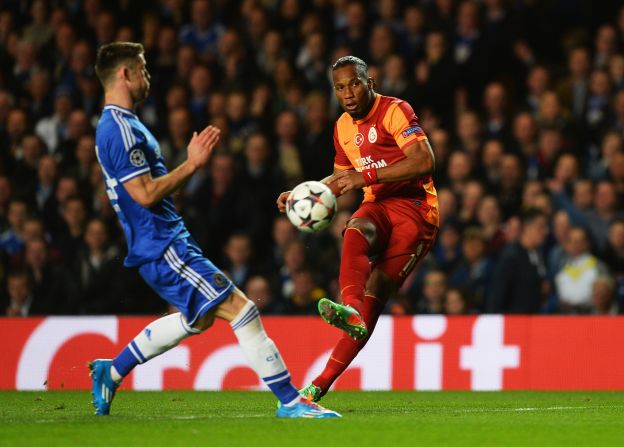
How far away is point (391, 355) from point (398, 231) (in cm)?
304

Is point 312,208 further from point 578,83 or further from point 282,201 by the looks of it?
point 578,83

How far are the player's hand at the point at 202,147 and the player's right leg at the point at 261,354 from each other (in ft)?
2.40

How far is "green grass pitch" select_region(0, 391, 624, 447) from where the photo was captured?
18.4ft

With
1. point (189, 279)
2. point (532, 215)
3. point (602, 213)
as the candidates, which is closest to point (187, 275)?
point (189, 279)

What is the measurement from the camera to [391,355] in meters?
10.5

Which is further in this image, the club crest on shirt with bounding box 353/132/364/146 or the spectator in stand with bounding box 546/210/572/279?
the spectator in stand with bounding box 546/210/572/279

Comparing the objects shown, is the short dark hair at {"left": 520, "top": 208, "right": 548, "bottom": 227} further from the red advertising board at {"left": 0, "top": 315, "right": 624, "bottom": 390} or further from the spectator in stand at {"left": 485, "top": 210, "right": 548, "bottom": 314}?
the red advertising board at {"left": 0, "top": 315, "right": 624, "bottom": 390}

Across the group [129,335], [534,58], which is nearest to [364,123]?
[129,335]

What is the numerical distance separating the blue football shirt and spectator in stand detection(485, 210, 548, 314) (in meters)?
4.80

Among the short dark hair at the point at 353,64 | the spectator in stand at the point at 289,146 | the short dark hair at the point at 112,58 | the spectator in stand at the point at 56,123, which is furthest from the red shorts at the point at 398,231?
the spectator in stand at the point at 56,123

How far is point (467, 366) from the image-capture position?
1038 cm

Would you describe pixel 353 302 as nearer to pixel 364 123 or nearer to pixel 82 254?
pixel 364 123

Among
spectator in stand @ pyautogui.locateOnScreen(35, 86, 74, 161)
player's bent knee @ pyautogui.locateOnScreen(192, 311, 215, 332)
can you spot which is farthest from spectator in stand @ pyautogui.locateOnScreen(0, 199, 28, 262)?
player's bent knee @ pyautogui.locateOnScreen(192, 311, 215, 332)

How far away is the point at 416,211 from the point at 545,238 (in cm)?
377
